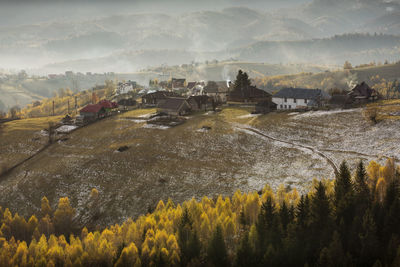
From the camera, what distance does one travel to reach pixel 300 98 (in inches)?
4875

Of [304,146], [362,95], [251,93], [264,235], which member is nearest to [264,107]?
[251,93]

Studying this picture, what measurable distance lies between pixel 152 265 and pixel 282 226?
20100 millimetres

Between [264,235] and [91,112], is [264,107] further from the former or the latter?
[264,235]

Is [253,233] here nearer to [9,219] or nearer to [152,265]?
[152,265]

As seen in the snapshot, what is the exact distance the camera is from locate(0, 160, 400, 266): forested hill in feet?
157

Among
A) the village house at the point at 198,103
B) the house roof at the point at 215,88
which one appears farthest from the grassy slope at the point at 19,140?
the house roof at the point at 215,88

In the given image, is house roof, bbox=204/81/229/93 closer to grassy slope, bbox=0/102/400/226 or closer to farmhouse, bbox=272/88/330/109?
farmhouse, bbox=272/88/330/109

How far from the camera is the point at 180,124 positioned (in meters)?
110

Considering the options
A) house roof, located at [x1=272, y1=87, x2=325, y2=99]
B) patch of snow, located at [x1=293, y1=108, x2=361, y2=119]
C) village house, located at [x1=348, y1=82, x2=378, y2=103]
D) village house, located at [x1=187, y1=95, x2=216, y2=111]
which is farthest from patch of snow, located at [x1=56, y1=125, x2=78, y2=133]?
village house, located at [x1=348, y1=82, x2=378, y2=103]

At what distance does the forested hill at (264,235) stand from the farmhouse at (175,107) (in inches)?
2669

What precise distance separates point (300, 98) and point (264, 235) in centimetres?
8239

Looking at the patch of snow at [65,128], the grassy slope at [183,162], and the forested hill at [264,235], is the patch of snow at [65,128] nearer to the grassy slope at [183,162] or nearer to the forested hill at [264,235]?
the grassy slope at [183,162]

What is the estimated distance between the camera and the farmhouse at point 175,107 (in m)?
124

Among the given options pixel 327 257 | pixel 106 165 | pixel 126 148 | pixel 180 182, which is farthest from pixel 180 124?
pixel 327 257
